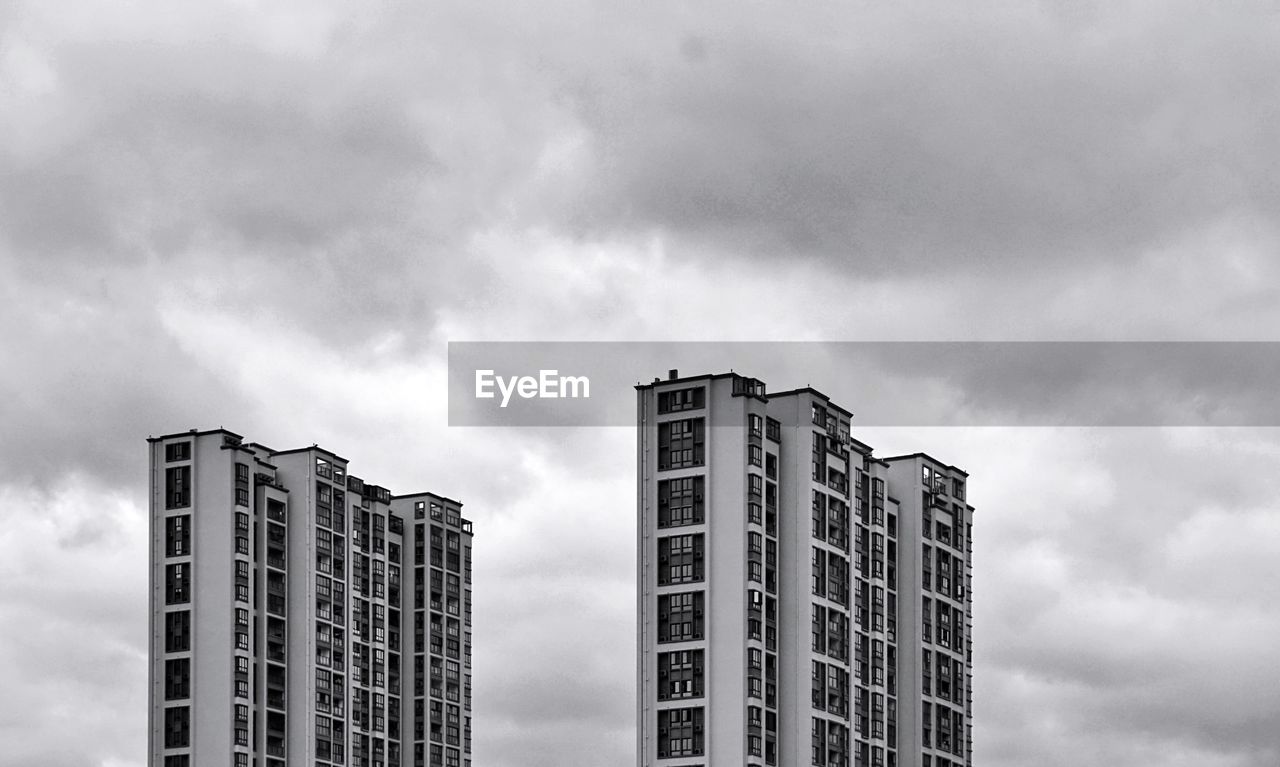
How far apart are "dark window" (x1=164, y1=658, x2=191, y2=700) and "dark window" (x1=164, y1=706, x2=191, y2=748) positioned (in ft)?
3.97

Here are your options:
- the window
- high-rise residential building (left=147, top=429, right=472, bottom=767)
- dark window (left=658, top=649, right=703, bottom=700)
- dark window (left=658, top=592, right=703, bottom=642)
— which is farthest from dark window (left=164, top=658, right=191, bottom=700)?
the window

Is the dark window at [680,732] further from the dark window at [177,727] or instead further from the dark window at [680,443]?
the dark window at [177,727]

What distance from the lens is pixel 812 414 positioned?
16138 cm

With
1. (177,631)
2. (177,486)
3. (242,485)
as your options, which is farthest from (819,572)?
(177,486)

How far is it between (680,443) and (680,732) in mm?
19965

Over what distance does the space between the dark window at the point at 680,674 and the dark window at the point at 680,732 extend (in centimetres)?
109

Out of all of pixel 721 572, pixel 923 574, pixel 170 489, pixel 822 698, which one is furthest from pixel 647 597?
pixel 170 489

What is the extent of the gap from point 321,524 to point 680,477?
156ft

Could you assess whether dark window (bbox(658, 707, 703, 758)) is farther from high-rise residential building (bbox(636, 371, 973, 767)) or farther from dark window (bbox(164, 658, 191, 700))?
dark window (bbox(164, 658, 191, 700))

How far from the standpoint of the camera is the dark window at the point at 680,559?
152 metres

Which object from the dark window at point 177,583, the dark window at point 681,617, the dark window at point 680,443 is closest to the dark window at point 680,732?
the dark window at point 681,617

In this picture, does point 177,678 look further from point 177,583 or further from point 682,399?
Answer: point 682,399

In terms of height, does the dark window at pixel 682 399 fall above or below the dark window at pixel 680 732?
above

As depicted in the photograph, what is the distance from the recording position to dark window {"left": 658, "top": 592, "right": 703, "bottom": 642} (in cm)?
15112
